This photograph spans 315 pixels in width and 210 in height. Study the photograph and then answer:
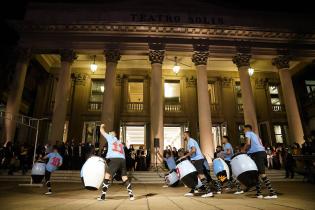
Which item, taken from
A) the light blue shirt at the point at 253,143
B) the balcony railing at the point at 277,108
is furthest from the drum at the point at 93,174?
the balcony railing at the point at 277,108

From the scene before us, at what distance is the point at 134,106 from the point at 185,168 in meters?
14.0

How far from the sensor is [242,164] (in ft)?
17.7

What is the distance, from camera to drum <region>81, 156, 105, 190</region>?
4.80 m

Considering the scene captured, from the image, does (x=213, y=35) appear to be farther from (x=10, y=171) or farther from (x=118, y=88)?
(x=10, y=171)

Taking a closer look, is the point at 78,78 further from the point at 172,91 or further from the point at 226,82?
the point at 226,82

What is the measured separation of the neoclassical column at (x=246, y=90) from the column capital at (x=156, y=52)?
18.1ft

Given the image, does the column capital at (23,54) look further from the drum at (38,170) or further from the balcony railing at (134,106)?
the drum at (38,170)

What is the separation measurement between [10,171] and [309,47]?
21581 millimetres

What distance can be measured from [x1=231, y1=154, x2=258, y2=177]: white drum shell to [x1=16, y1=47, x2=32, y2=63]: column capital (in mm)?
15306

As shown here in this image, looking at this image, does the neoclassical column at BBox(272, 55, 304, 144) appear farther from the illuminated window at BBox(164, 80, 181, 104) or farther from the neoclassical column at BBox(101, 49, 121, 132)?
the neoclassical column at BBox(101, 49, 121, 132)

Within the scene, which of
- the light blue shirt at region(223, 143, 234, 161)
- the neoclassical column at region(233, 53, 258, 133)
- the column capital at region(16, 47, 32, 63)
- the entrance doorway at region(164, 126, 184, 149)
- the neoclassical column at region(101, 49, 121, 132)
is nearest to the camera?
the light blue shirt at region(223, 143, 234, 161)

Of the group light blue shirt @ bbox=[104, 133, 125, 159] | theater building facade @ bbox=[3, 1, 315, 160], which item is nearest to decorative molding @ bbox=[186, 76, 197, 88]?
theater building facade @ bbox=[3, 1, 315, 160]

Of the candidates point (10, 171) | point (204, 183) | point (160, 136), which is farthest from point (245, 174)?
point (10, 171)

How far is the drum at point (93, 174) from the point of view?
4801 mm
